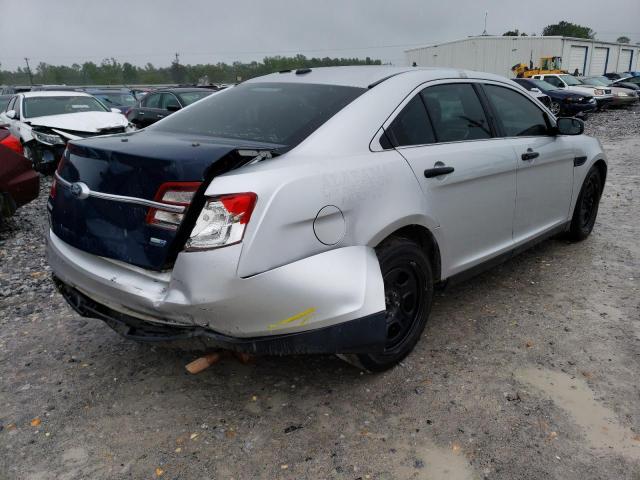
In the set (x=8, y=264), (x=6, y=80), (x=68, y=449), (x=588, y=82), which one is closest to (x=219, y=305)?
(x=68, y=449)

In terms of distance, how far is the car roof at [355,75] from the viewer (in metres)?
3.04

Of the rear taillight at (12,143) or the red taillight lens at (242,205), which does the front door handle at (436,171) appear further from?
the rear taillight at (12,143)

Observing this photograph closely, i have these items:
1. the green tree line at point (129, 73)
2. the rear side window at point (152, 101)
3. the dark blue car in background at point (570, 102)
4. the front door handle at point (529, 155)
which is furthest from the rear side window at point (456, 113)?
the green tree line at point (129, 73)

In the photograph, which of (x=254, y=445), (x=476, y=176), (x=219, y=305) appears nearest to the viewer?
(x=219, y=305)

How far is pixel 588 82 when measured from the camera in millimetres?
24297

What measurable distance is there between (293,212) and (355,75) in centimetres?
133

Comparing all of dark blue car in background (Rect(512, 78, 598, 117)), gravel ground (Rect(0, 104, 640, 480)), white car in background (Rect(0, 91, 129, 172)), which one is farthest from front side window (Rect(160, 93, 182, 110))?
dark blue car in background (Rect(512, 78, 598, 117))

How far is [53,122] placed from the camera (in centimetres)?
923

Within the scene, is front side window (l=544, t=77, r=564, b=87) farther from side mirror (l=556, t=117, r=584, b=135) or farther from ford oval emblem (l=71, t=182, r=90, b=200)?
ford oval emblem (l=71, t=182, r=90, b=200)

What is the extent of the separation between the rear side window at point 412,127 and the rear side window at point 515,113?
2.84ft

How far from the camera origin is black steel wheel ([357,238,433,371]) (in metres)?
2.74

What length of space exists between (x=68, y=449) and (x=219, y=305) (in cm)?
104

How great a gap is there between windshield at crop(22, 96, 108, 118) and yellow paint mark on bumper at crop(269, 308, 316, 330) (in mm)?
9415

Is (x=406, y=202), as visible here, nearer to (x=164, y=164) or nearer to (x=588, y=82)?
(x=164, y=164)
